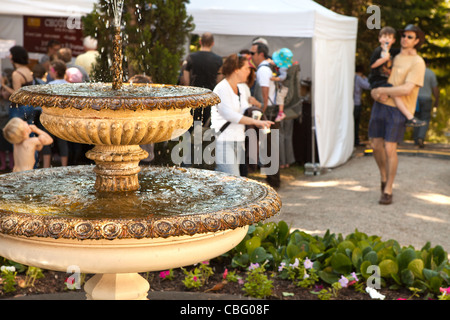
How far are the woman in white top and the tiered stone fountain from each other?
2.97m

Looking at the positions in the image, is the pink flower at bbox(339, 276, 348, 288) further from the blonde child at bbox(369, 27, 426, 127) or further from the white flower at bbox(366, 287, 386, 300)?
the blonde child at bbox(369, 27, 426, 127)

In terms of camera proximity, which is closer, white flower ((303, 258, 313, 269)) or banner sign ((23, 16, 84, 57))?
white flower ((303, 258, 313, 269))

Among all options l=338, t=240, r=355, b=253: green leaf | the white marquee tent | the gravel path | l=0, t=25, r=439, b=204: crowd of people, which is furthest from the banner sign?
l=338, t=240, r=355, b=253: green leaf

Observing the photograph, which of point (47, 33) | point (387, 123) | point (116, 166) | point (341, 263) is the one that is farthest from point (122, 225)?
point (47, 33)

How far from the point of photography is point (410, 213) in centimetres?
827

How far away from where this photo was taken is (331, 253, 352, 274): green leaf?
483 cm

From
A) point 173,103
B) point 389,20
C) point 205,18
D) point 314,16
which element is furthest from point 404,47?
point 389,20

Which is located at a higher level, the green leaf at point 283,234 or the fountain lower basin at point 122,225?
the fountain lower basin at point 122,225

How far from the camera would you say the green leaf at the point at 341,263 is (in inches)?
190

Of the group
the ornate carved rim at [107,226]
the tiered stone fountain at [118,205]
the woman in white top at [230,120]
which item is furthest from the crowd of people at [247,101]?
the ornate carved rim at [107,226]

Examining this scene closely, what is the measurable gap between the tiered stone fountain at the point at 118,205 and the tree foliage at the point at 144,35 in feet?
10.5

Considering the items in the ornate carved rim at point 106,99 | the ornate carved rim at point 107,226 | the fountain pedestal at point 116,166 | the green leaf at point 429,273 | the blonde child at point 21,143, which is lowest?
the green leaf at point 429,273

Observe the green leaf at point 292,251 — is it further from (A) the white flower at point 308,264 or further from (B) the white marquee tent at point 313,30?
(B) the white marquee tent at point 313,30

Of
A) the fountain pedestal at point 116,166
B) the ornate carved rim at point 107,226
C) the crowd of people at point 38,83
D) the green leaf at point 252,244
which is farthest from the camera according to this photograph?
the crowd of people at point 38,83
